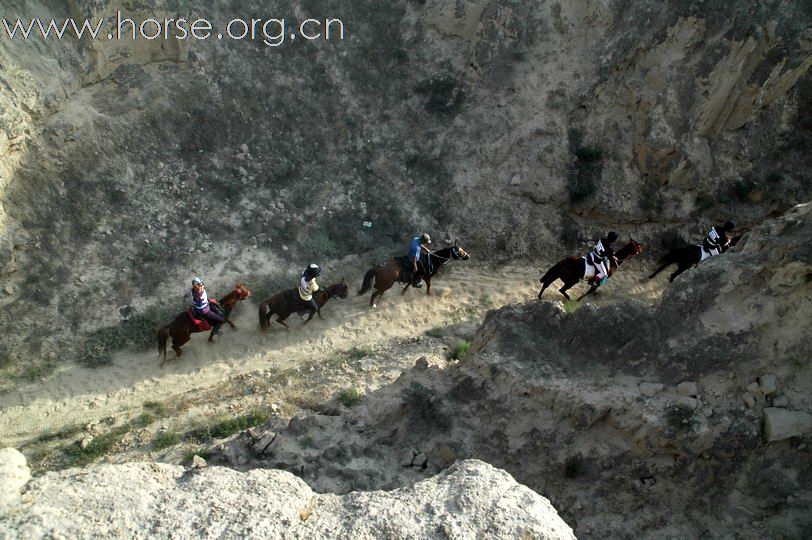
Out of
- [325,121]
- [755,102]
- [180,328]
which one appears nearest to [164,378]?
[180,328]

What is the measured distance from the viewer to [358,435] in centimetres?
920

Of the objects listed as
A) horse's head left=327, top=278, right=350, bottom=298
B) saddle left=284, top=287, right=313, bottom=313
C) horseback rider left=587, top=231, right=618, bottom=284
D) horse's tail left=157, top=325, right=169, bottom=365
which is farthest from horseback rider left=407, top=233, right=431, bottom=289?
horse's tail left=157, top=325, right=169, bottom=365

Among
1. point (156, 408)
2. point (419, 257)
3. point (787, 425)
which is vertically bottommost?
point (156, 408)

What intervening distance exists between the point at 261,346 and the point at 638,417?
29.4 feet

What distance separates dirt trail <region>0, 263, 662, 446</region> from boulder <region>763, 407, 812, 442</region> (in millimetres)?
7960

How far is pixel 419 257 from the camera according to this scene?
1470cm

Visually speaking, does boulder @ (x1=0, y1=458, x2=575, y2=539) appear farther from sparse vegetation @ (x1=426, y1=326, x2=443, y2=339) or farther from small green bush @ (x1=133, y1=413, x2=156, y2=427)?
sparse vegetation @ (x1=426, y1=326, x2=443, y2=339)

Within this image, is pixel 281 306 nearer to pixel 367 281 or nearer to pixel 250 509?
pixel 367 281

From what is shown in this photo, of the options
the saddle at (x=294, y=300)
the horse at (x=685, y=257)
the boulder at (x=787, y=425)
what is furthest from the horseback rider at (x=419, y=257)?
the boulder at (x=787, y=425)

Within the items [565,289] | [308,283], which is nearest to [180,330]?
[308,283]

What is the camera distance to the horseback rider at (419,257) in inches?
578

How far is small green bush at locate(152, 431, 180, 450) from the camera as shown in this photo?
401 inches

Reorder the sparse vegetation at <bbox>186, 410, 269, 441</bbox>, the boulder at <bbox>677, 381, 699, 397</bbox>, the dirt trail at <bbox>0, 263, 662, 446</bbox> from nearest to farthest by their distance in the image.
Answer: the boulder at <bbox>677, 381, 699, 397</bbox>
the sparse vegetation at <bbox>186, 410, 269, 441</bbox>
the dirt trail at <bbox>0, 263, 662, 446</bbox>

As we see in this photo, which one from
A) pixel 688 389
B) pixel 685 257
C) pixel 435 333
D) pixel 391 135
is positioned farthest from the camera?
pixel 391 135
